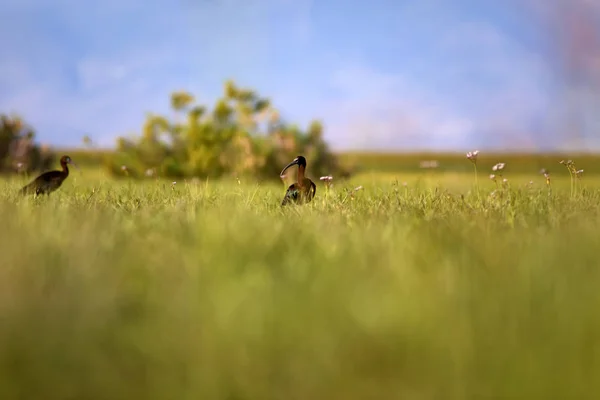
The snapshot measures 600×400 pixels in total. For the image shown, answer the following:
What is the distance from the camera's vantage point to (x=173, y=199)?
717cm

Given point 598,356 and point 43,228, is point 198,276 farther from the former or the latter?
point 598,356

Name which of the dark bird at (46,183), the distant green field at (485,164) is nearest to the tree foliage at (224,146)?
the distant green field at (485,164)

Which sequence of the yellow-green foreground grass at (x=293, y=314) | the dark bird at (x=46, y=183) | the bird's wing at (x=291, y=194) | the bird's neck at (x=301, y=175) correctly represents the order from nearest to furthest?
1. the yellow-green foreground grass at (x=293, y=314)
2. the bird's wing at (x=291, y=194)
3. the bird's neck at (x=301, y=175)
4. the dark bird at (x=46, y=183)

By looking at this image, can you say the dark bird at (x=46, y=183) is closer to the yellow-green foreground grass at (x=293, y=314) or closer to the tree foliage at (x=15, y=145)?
the yellow-green foreground grass at (x=293, y=314)

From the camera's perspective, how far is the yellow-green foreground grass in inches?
91.8

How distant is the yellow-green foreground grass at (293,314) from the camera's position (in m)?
2.33

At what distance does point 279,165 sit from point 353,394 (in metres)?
25.3

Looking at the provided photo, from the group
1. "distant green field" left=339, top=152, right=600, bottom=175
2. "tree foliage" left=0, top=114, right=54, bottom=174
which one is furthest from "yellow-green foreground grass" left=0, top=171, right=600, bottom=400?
"tree foliage" left=0, top=114, right=54, bottom=174

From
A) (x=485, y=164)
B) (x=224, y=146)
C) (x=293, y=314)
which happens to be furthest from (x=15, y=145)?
(x=485, y=164)

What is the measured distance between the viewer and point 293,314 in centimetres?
274

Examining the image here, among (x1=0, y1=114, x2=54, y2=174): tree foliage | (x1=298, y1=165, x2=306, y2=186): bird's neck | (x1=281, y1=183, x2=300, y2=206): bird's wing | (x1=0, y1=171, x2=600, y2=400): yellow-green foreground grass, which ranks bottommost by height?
(x1=0, y1=171, x2=600, y2=400): yellow-green foreground grass

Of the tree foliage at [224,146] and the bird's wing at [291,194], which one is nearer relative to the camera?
the bird's wing at [291,194]

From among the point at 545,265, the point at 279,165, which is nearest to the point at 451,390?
the point at 545,265

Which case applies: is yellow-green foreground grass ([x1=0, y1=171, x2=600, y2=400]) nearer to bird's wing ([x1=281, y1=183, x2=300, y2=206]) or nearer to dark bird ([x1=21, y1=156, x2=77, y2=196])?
bird's wing ([x1=281, y1=183, x2=300, y2=206])
